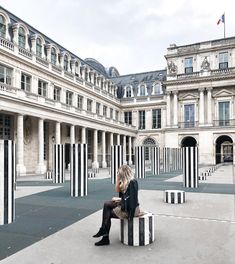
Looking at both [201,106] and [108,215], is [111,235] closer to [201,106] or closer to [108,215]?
[108,215]

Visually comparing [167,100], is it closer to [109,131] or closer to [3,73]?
[109,131]

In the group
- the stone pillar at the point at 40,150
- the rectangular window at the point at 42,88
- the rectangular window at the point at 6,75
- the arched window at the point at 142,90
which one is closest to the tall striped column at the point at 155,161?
the stone pillar at the point at 40,150

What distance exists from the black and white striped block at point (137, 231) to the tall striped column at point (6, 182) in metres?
3.34

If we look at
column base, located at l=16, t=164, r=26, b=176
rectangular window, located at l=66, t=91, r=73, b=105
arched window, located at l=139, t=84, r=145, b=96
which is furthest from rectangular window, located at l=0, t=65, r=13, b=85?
arched window, located at l=139, t=84, r=145, b=96

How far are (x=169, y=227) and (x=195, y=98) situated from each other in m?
40.6

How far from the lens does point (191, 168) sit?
14641 millimetres

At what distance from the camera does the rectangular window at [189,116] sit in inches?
1780

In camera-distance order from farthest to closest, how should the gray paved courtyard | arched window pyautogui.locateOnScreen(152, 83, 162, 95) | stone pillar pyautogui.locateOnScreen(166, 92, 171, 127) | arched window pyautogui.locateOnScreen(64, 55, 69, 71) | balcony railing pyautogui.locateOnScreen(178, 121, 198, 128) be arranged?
arched window pyautogui.locateOnScreen(152, 83, 162, 95), stone pillar pyautogui.locateOnScreen(166, 92, 171, 127), balcony railing pyautogui.locateOnScreen(178, 121, 198, 128), arched window pyautogui.locateOnScreen(64, 55, 69, 71), the gray paved courtyard

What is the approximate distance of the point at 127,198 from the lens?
5.30 metres

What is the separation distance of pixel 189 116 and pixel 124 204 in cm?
4208

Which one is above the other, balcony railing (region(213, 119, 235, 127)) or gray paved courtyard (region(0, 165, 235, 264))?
balcony railing (region(213, 119, 235, 127))

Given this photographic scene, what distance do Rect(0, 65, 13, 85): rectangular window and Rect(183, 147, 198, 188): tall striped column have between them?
17325 millimetres

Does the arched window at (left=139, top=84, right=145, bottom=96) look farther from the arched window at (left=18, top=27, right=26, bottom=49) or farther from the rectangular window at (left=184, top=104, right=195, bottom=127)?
the arched window at (left=18, top=27, right=26, bottom=49)

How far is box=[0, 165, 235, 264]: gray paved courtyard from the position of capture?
15.8 ft
